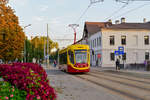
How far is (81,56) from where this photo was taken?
23141mm

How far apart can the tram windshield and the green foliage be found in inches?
712

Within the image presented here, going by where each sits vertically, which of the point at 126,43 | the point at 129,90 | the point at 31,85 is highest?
the point at 126,43

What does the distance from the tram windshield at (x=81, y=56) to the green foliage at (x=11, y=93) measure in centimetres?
1809

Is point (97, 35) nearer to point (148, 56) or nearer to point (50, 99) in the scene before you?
point (148, 56)

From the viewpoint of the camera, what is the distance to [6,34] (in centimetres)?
2911

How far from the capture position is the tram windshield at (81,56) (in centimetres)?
2292

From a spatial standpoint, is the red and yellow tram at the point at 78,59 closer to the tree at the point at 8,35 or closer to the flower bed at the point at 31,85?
the tree at the point at 8,35

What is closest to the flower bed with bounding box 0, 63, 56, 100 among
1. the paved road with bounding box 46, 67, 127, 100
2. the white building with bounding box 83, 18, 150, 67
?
the paved road with bounding box 46, 67, 127, 100

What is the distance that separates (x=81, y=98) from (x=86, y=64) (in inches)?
550

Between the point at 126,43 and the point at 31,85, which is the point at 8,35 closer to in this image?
the point at 31,85

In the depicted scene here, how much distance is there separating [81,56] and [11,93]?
18706 mm

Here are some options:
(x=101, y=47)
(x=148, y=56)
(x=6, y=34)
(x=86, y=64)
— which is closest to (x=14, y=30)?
(x=6, y=34)

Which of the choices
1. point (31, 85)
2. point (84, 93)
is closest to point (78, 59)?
point (84, 93)

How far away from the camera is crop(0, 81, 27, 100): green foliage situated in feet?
14.5
